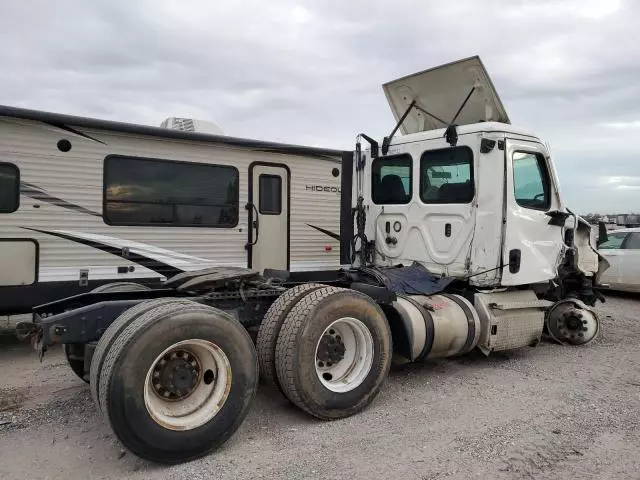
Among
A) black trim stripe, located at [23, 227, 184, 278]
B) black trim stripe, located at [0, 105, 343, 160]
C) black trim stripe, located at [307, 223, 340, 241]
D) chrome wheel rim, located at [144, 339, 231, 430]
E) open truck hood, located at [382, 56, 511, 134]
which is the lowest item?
chrome wheel rim, located at [144, 339, 231, 430]

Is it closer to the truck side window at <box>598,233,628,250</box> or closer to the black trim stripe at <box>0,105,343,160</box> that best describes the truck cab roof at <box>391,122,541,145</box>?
the black trim stripe at <box>0,105,343,160</box>

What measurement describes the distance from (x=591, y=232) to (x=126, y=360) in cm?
620

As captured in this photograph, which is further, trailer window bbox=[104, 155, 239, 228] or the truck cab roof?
trailer window bbox=[104, 155, 239, 228]

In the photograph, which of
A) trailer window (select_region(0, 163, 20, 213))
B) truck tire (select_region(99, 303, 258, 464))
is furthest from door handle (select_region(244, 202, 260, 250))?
truck tire (select_region(99, 303, 258, 464))

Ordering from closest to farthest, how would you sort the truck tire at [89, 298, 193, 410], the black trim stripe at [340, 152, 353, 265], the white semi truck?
1. the truck tire at [89, 298, 193, 410]
2. the white semi truck
3. the black trim stripe at [340, 152, 353, 265]

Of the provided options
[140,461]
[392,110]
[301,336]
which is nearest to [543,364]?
[301,336]

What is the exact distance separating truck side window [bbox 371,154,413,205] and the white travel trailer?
160cm

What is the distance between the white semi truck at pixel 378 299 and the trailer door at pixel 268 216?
0.57 meters

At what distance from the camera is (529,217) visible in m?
5.79

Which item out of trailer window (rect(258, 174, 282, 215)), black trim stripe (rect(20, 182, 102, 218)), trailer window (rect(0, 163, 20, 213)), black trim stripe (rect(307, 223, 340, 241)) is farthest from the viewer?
black trim stripe (rect(307, 223, 340, 241))

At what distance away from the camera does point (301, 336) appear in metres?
4.01

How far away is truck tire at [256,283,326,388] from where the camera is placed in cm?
412

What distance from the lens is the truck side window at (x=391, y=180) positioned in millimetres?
6363

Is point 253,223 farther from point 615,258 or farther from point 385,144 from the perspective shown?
point 615,258
